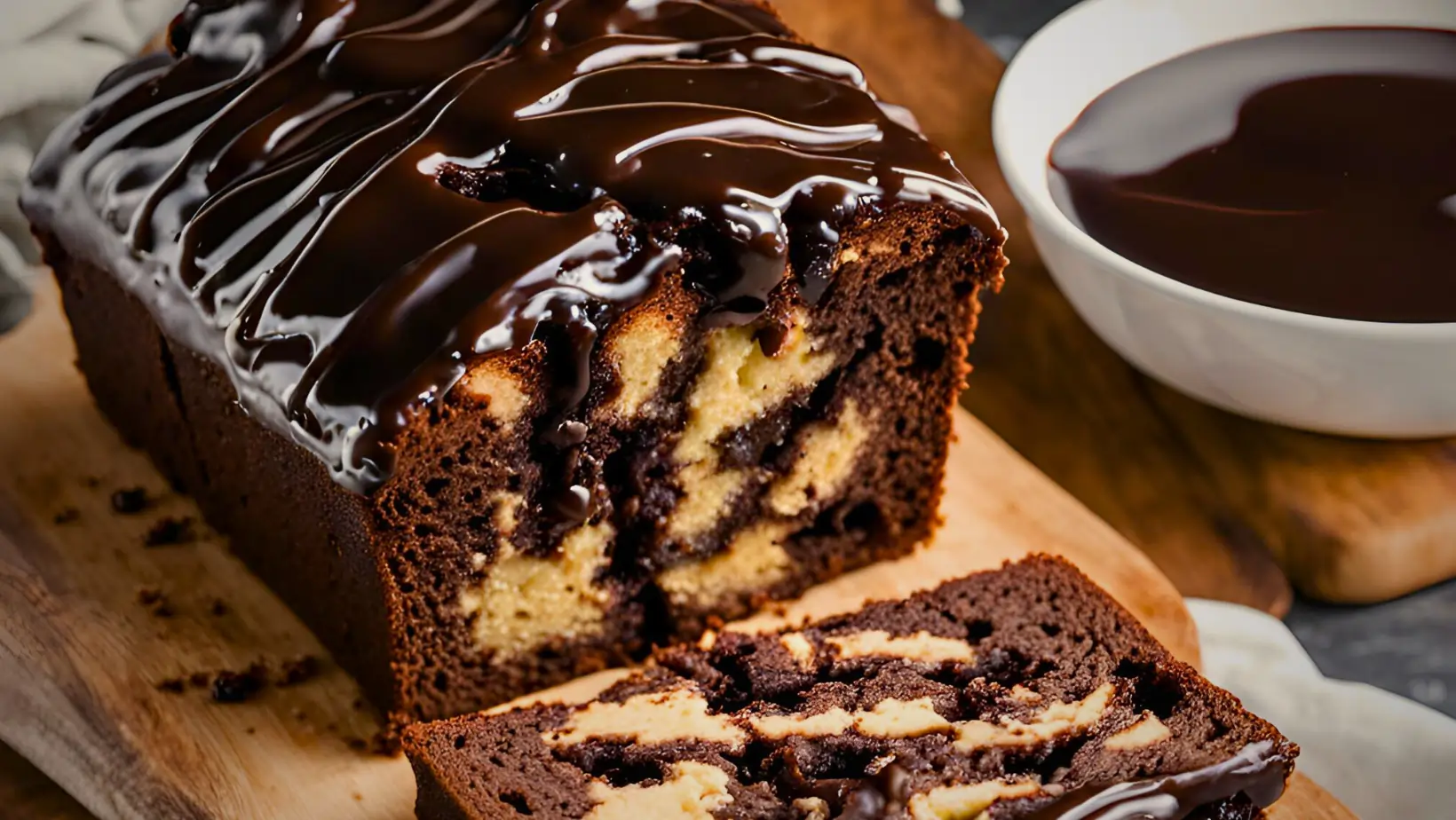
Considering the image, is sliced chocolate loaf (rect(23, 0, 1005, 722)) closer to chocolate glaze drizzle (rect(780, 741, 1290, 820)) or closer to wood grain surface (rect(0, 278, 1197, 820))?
wood grain surface (rect(0, 278, 1197, 820))

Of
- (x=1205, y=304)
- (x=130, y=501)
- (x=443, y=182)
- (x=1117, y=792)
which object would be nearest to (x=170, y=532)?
(x=130, y=501)

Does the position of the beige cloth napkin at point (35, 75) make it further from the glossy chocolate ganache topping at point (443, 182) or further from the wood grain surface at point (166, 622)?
the glossy chocolate ganache topping at point (443, 182)

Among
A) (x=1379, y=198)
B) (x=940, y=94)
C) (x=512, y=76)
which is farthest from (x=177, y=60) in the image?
(x=1379, y=198)

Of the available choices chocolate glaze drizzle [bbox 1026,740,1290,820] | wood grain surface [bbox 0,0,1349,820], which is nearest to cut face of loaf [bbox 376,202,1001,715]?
wood grain surface [bbox 0,0,1349,820]

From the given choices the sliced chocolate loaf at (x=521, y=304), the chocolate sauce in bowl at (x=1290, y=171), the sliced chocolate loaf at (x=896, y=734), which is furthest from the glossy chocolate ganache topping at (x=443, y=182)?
the chocolate sauce in bowl at (x=1290, y=171)

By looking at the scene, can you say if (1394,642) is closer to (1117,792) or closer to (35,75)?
(1117,792)

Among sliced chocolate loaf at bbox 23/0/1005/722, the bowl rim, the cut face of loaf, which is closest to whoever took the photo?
sliced chocolate loaf at bbox 23/0/1005/722

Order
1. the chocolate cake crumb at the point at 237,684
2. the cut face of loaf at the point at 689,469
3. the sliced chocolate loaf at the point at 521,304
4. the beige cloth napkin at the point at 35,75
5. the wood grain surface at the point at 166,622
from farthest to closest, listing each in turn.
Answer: the beige cloth napkin at the point at 35,75 < the chocolate cake crumb at the point at 237,684 < the wood grain surface at the point at 166,622 < the cut face of loaf at the point at 689,469 < the sliced chocolate loaf at the point at 521,304
